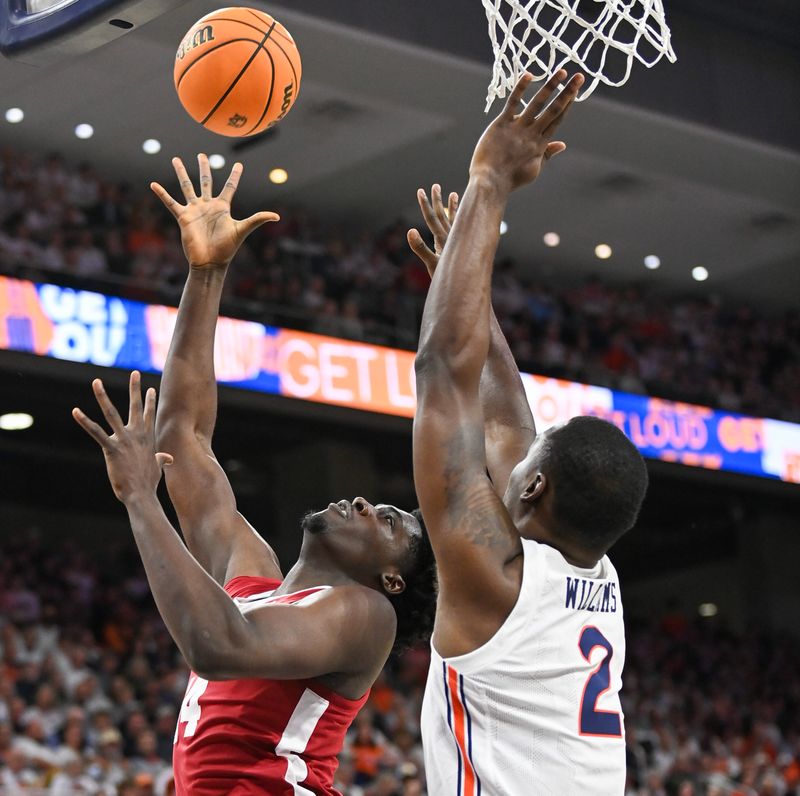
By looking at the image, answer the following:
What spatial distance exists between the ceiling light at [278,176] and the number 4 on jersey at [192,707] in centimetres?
1241

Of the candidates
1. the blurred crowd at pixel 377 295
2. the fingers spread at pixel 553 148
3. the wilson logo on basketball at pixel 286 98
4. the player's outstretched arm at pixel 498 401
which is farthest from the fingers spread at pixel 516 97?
the blurred crowd at pixel 377 295

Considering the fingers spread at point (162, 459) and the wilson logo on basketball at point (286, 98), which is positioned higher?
the wilson logo on basketball at point (286, 98)

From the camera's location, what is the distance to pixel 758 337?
17.8m

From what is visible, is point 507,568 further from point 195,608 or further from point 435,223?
point 435,223

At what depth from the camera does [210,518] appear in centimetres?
341

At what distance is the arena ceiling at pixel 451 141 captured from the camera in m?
12.2

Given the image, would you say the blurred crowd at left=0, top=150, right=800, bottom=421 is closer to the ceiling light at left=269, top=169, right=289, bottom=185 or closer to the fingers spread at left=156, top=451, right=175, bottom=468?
the ceiling light at left=269, top=169, right=289, bottom=185

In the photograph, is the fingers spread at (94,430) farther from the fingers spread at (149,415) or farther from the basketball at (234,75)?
the basketball at (234,75)

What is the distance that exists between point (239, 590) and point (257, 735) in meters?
0.40

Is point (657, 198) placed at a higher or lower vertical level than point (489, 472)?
higher

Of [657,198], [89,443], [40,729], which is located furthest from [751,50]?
[40,729]

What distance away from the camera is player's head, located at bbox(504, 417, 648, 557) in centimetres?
235

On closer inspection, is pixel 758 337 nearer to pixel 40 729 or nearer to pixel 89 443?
pixel 89 443

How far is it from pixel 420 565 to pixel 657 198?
1310cm
